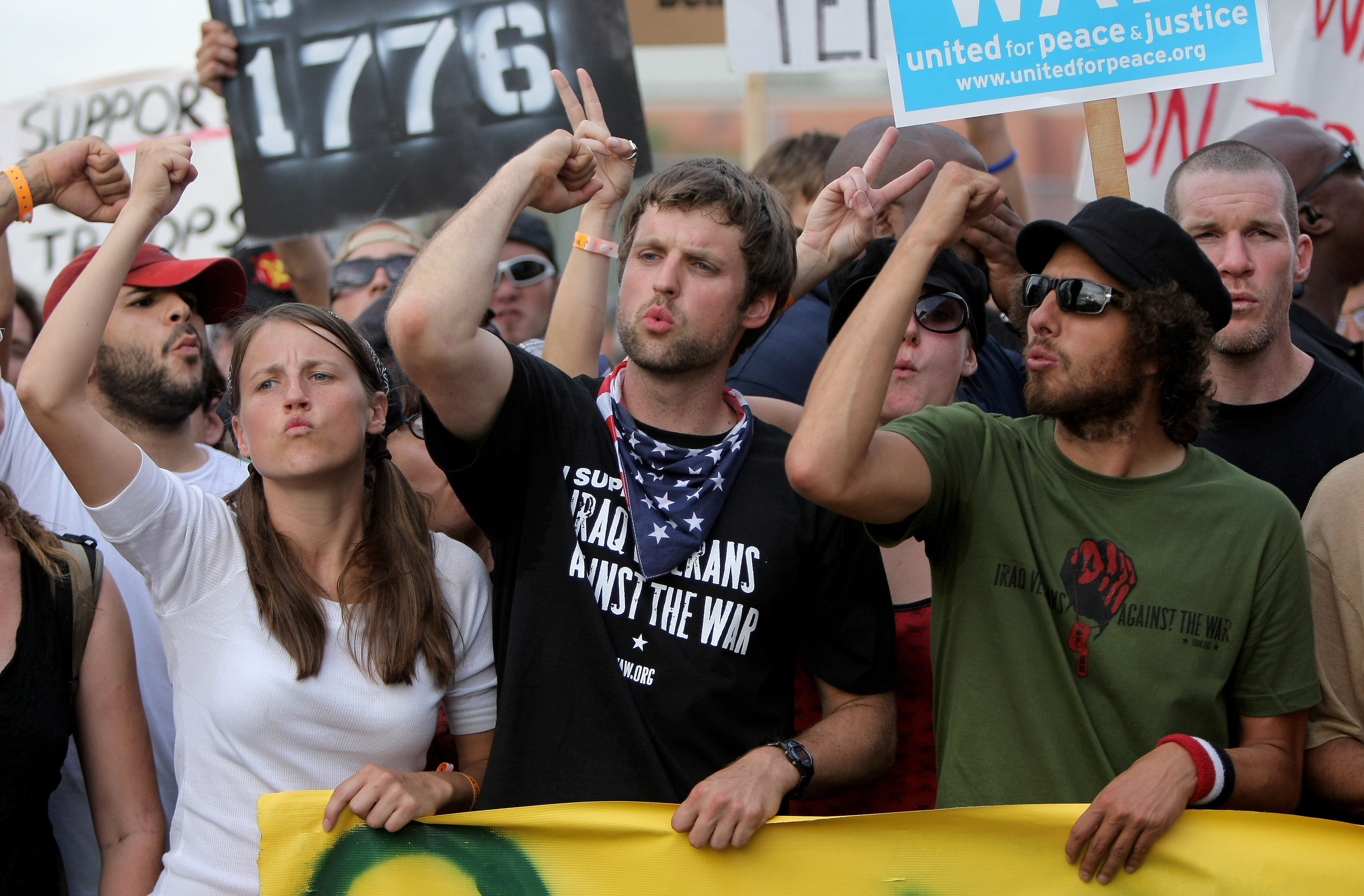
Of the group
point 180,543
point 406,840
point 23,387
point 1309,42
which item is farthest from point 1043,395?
point 1309,42

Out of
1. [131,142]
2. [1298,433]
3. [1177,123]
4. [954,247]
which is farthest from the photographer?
[131,142]

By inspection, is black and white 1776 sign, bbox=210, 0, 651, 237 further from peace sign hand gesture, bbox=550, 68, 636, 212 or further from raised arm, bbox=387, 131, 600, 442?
raised arm, bbox=387, 131, 600, 442

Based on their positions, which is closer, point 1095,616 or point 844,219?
point 1095,616

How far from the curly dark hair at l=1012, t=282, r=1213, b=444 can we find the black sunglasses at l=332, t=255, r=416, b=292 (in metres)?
3.15

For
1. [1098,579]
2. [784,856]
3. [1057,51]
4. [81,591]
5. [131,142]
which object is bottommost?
[784,856]

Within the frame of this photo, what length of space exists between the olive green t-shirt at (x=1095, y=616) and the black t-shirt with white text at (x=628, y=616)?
213 millimetres

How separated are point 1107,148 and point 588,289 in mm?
1275

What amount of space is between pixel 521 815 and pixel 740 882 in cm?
41

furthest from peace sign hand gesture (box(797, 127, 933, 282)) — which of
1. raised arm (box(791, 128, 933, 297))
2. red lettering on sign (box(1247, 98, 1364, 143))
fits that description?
red lettering on sign (box(1247, 98, 1364, 143))

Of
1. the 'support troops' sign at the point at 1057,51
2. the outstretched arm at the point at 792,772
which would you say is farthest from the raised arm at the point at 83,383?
the 'support troops' sign at the point at 1057,51

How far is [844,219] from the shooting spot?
3258mm

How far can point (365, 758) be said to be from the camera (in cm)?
251

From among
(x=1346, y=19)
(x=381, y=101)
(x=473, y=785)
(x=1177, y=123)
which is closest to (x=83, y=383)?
(x=473, y=785)

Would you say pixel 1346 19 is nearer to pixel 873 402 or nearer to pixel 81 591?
pixel 873 402
